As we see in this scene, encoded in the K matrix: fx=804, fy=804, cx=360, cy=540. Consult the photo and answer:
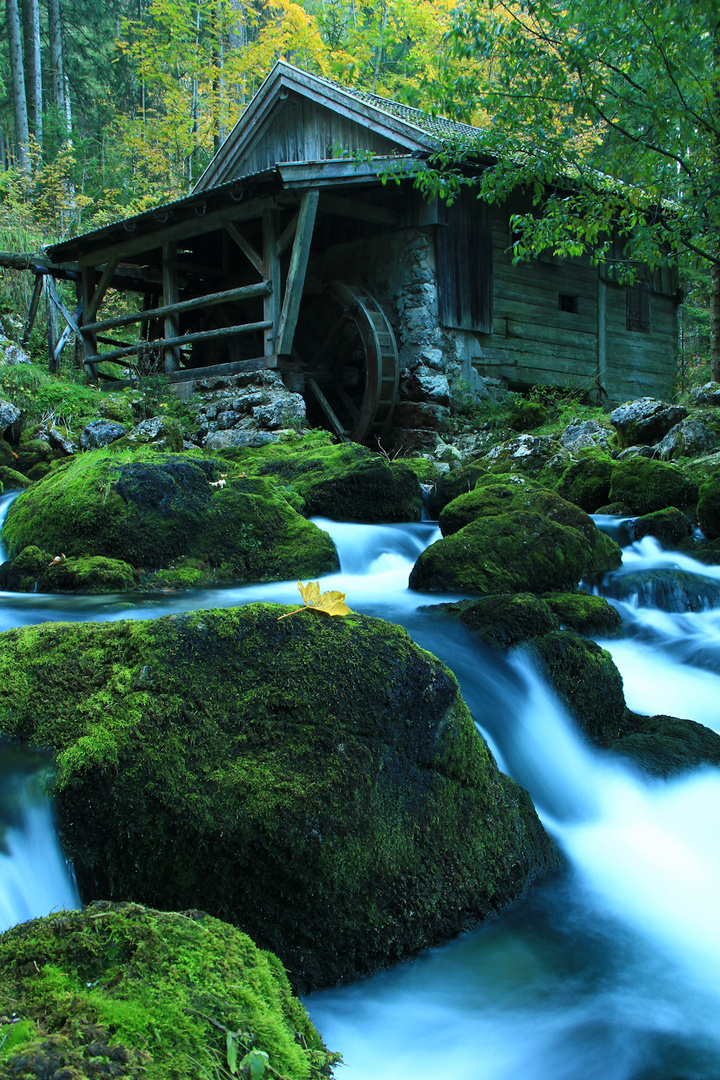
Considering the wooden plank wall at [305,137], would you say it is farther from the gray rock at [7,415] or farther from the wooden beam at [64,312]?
the gray rock at [7,415]

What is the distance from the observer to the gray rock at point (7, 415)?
10.8 metres

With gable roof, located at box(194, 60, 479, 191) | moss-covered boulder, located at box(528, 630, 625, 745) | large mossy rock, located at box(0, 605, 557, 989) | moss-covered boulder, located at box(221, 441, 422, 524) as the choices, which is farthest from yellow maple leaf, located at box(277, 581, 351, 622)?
gable roof, located at box(194, 60, 479, 191)

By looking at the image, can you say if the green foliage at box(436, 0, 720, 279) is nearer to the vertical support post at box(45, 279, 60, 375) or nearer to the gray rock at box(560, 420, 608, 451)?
the gray rock at box(560, 420, 608, 451)

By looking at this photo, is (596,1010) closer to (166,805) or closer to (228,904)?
(228,904)

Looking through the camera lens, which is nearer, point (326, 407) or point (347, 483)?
point (347, 483)

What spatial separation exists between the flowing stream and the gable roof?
923cm

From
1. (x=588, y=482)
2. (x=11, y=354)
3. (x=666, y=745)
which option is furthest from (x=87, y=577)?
(x=11, y=354)

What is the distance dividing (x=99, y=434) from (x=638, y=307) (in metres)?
11.5

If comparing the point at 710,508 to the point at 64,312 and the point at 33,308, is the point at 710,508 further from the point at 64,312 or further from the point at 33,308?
the point at 33,308

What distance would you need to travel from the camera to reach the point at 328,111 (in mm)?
14461

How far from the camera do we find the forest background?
266 inches

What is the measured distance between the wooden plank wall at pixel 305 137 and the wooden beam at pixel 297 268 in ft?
7.81

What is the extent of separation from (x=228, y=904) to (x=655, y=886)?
1.74 meters

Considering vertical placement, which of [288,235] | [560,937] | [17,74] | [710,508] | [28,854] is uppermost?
[17,74]
